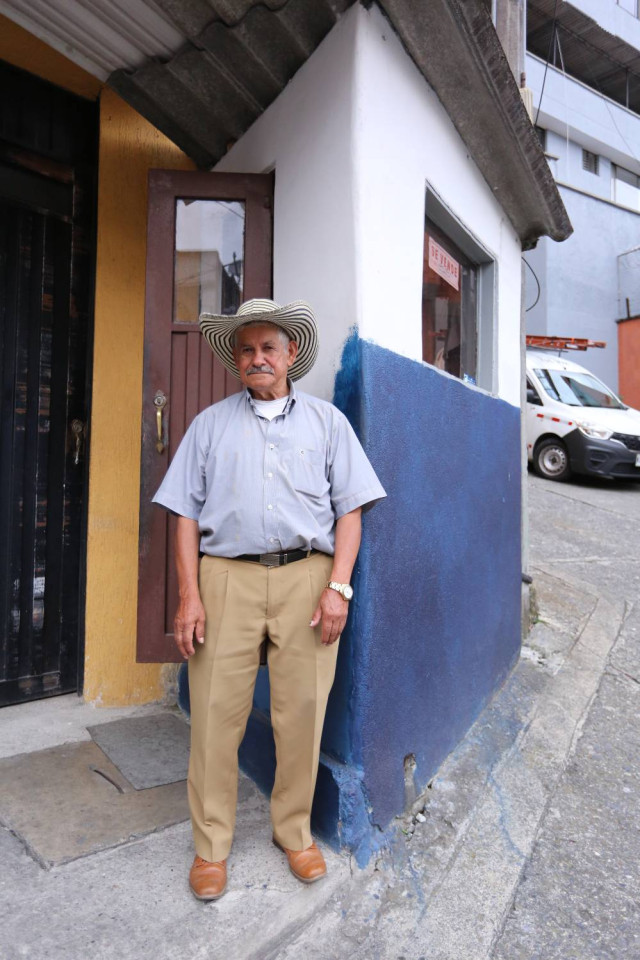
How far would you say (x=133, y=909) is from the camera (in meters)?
1.91

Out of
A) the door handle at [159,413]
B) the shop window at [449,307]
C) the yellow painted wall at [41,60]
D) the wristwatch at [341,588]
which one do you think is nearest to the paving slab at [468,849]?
the wristwatch at [341,588]

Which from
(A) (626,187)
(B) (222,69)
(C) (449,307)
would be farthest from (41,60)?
(A) (626,187)

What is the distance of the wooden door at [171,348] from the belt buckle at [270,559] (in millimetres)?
973

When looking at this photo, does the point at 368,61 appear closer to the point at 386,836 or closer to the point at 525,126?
the point at 525,126

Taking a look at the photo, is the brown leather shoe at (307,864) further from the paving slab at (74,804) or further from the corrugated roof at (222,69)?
the corrugated roof at (222,69)

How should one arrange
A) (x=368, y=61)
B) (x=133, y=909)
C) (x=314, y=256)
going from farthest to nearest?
(x=314, y=256), (x=368, y=61), (x=133, y=909)

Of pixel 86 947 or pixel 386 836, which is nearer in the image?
pixel 86 947

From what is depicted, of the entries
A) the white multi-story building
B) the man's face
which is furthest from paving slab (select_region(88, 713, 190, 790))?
the white multi-story building

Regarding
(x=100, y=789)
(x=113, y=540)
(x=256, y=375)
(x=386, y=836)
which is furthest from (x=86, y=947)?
(x=113, y=540)

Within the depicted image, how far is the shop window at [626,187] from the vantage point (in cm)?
1647

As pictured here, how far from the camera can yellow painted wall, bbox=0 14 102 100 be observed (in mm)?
2990

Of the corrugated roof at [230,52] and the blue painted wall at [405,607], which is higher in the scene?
the corrugated roof at [230,52]

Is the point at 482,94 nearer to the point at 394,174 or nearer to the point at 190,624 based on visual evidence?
the point at 394,174

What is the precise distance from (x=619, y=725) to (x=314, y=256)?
3.06m
